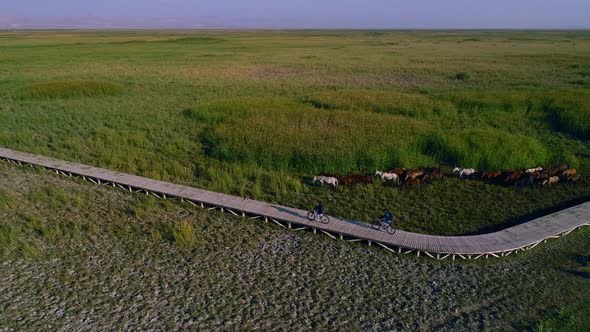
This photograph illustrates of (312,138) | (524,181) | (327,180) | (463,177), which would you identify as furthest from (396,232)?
(312,138)

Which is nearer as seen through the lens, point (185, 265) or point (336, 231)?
point (185, 265)

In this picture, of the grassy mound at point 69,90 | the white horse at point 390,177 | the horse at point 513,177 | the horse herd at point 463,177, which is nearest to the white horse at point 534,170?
the horse herd at point 463,177

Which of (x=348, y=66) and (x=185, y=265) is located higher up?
(x=348, y=66)

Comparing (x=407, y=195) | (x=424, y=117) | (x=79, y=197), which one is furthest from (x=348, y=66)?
(x=79, y=197)

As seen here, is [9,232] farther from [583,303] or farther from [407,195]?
[583,303]

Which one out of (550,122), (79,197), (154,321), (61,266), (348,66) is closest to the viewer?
(154,321)

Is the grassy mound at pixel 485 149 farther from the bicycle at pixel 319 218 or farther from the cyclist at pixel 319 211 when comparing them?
the cyclist at pixel 319 211

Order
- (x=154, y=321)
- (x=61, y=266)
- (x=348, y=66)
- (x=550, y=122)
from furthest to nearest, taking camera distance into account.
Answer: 1. (x=348, y=66)
2. (x=550, y=122)
3. (x=61, y=266)
4. (x=154, y=321)
